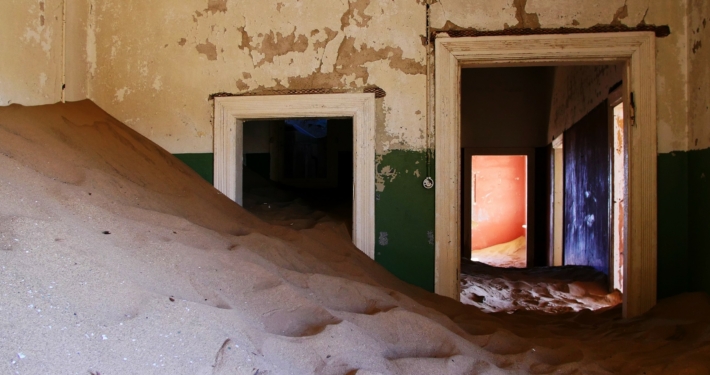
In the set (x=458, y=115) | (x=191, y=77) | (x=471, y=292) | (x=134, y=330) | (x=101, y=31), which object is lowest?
(x=471, y=292)

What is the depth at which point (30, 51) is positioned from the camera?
337 centimetres

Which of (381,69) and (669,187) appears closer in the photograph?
(669,187)

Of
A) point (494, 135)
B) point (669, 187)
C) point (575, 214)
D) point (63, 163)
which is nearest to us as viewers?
point (63, 163)

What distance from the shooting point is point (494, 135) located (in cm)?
912

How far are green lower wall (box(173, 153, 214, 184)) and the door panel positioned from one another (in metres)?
4.40

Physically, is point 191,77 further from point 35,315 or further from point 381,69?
point 35,315

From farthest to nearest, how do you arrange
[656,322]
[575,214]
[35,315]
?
1. [575,214]
2. [656,322]
3. [35,315]

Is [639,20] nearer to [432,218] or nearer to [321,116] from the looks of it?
[432,218]

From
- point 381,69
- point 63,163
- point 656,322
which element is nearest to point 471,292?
point 656,322

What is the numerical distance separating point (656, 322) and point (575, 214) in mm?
4287

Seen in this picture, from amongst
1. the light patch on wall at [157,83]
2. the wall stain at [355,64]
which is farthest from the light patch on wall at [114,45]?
the wall stain at [355,64]

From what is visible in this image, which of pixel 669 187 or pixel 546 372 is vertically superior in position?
pixel 669 187

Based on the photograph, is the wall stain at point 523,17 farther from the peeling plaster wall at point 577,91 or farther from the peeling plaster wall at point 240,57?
the peeling plaster wall at point 577,91

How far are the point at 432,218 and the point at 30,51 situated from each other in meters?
3.20
